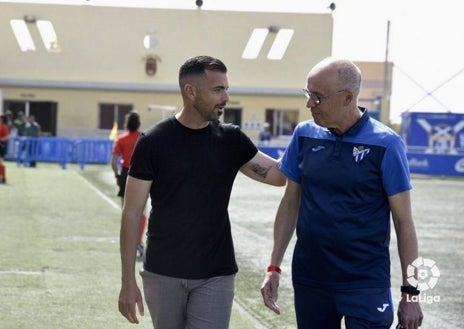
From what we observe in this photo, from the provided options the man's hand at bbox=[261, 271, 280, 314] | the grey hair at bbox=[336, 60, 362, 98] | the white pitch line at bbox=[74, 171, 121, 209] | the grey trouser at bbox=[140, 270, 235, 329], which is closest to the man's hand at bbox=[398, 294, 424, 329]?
the man's hand at bbox=[261, 271, 280, 314]

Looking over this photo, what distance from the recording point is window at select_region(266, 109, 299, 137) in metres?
53.8

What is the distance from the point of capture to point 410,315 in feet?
16.9

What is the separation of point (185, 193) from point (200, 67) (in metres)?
0.66

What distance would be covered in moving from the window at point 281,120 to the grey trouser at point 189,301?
48336 mm

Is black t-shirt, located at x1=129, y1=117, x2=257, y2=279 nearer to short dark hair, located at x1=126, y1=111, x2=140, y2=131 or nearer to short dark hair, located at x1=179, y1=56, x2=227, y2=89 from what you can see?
short dark hair, located at x1=179, y1=56, x2=227, y2=89

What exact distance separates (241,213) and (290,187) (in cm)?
1576

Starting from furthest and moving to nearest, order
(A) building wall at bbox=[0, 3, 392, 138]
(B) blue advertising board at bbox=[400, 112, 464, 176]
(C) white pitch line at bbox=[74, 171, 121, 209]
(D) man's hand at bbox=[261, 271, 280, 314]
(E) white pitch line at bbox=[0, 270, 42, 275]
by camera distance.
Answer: (A) building wall at bbox=[0, 3, 392, 138] < (B) blue advertising board at bbox=[400, 112, 464, 176] < (C) white pitch line at bbox=[74, 171, 121, 209] < (E) white pitch line at bbox=[0, 270, 42, 275] < (D) man's hand at bbox=[261, 271, 280, 314]

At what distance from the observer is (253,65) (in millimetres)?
54500

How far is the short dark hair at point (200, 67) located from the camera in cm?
553

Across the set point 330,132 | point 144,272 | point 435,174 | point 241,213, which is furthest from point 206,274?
point 435,174

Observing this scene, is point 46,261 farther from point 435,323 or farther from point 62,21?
point 62,21

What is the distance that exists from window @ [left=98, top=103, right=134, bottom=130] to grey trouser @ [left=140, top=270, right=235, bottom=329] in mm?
47420

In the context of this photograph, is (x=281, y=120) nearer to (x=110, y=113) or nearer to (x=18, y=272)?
(x=110, y=113)

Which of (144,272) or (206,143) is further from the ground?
(206,143)
